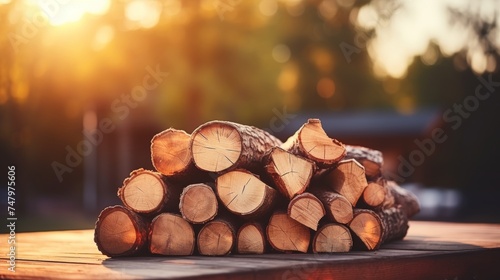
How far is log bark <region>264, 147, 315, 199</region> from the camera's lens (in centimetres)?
552

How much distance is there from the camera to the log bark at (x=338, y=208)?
5586 mm

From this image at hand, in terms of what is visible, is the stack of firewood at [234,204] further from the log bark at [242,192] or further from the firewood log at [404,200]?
the firewood log at [404,200]

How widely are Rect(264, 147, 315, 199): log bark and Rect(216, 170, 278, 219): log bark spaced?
127 millimetres

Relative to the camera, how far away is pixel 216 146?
216 inches

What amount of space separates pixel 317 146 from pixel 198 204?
99 cm

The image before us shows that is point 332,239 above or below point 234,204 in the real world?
below

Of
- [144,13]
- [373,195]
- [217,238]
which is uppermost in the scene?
[144,13]

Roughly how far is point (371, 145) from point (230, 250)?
29638 mm

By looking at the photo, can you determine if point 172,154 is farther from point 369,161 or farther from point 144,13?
point 144,13

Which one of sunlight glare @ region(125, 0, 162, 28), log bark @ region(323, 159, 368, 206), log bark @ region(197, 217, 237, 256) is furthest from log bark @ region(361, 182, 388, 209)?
sunlight glare @ region(125, 0, 162, 28)

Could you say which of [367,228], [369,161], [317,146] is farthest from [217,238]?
[369,161]

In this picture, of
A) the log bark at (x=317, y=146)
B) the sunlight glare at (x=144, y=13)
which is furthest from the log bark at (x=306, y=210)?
the sunlight glare at (x=144, y=13)

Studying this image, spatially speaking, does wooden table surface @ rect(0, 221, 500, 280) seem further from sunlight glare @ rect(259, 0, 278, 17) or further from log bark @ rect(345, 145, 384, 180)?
sunlight glare @ rect(259, 0, 278, 17)

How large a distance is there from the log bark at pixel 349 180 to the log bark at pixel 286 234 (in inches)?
19.9
